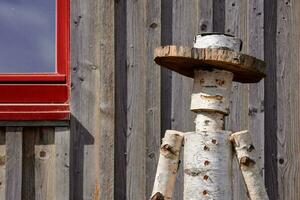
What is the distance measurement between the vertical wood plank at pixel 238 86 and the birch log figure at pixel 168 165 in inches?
A: 44.8

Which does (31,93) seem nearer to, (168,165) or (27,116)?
(27,116)

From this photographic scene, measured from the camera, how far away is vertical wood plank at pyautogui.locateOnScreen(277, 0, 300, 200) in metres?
3.56

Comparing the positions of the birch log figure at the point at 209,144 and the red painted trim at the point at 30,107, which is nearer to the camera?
the birch log figure at the point at 209,144

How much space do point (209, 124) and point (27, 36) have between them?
4.94 ft

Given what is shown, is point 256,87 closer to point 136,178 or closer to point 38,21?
point 136,178

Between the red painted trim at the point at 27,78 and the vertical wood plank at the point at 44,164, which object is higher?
the red painted trim at the point at 27,78

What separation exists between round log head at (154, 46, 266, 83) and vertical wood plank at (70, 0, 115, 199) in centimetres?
107

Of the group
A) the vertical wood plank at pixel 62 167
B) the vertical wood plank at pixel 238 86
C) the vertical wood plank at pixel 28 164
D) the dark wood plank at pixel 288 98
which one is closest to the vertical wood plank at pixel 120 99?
the vertical wood plank at pixel 62 167

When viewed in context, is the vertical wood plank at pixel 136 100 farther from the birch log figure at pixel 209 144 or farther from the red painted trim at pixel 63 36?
the birch log figure at pixel 209 144

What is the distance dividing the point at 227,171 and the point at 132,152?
1193 millimetres

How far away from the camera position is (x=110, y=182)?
11.5 ft

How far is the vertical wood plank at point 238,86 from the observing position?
11.7 feet

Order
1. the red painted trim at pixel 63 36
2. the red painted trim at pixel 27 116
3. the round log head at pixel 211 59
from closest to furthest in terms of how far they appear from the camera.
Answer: the round log head at pixel 211 59 < the red painted trim at pixel 27 116 < the red painted trim at pixel 63 36

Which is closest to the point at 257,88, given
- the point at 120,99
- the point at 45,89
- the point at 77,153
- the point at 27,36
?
the point at 120,99
